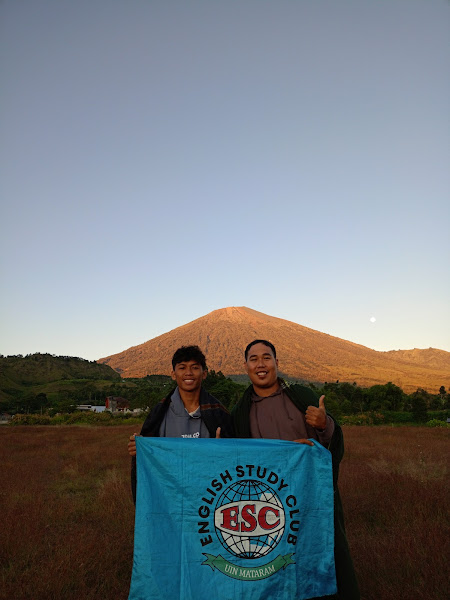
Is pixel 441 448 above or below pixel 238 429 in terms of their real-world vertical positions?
below

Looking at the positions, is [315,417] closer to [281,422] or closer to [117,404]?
[281,422]

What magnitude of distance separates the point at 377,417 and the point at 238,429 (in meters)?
37.3

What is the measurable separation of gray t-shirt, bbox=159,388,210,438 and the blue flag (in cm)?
32

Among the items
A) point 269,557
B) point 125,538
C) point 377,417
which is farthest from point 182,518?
point 377,417

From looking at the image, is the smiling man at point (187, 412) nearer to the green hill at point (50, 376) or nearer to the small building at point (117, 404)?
the small building at point (117, 404)

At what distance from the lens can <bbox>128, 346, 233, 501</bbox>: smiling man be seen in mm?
3480

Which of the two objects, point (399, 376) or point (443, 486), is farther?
point (399, 376)

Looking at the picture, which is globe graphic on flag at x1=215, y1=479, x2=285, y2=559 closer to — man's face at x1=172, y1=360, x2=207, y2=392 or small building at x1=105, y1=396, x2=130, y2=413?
man's face at x1=172, y1=360, x2=207, y2=392

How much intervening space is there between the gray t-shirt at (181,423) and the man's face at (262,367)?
2.11 feet

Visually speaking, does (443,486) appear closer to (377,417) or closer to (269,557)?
(269,557)

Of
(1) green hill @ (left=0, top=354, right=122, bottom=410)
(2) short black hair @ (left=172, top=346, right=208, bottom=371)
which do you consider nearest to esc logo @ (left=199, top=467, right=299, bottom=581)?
(2) short black hair @ (left=172, top=346, right=208, bottom=371)

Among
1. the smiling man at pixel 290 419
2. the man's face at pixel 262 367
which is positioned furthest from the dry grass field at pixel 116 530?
the man's face at pixel 262 367

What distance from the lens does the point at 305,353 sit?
19200 cm

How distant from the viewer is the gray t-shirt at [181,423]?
3.53 m
